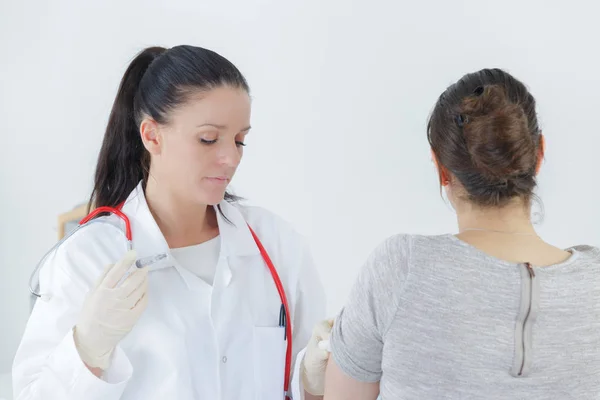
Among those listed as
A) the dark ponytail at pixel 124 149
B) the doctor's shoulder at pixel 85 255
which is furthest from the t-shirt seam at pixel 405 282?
the dark ponytail at pixel 124 149

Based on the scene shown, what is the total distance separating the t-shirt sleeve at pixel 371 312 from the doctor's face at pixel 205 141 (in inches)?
15.6

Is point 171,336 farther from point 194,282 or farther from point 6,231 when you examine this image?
point 6,231

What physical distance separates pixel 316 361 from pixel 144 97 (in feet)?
1.83

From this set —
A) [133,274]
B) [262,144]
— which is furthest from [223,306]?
[262,144]

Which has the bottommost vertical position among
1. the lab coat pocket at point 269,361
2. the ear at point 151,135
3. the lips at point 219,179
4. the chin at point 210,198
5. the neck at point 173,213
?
the lab coat pocket at point 269,361

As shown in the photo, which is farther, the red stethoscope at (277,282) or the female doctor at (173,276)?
the red stethoscope at (277,282)

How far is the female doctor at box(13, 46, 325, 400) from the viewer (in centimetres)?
108

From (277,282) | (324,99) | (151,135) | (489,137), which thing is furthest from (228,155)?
(324,99)

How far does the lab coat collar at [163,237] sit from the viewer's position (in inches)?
A: 47.6

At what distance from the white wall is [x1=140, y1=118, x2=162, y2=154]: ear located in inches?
32.2

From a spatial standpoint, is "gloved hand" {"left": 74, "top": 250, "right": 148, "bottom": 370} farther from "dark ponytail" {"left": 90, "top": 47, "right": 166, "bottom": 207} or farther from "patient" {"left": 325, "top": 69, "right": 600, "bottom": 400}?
"patient" {"left": 325, "top": 69, "right": 600, "bottom": 400}

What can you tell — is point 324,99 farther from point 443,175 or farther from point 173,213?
point 443,175

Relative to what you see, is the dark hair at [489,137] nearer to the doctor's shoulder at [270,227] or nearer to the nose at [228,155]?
the nose at [228,155]

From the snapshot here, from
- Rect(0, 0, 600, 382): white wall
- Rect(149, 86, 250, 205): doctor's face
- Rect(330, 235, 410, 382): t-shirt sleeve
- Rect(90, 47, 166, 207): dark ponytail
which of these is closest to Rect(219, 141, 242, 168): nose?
Rect(149, 86, 250, 205): doctor's face
